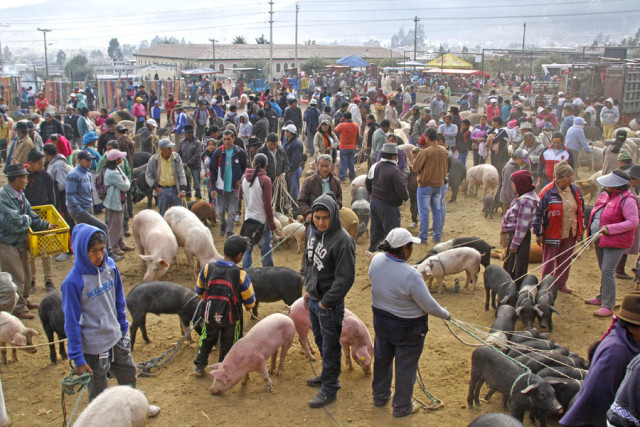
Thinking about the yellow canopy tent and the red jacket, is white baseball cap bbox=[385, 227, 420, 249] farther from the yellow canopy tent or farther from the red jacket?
the yellow canopy tent

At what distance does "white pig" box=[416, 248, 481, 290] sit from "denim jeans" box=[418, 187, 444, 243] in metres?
1.68

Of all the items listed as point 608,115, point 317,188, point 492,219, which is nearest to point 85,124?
point 317,188

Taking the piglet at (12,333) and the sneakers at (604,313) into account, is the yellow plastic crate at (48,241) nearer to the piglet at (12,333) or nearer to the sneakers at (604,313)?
the piglet at (12,333)

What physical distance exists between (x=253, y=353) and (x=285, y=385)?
59 centimetres

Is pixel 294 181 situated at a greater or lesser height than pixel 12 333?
greater

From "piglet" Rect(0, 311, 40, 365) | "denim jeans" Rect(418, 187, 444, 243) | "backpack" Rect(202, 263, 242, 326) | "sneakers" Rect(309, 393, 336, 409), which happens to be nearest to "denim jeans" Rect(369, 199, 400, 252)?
"denim jeans" Rect(418, 187, 444, 243)

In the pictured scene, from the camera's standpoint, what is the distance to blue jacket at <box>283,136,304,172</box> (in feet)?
37.7

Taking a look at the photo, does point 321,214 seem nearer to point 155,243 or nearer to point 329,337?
point 329,337

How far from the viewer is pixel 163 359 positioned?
6523 millimetres

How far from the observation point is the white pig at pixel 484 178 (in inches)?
519

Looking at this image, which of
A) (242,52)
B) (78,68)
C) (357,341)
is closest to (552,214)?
(357,341)

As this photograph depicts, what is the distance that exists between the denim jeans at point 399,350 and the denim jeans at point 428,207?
197 inches

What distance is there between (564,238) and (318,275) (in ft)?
13.9

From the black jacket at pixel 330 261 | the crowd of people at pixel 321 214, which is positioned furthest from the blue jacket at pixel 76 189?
the black jacket at pixel 330 261
